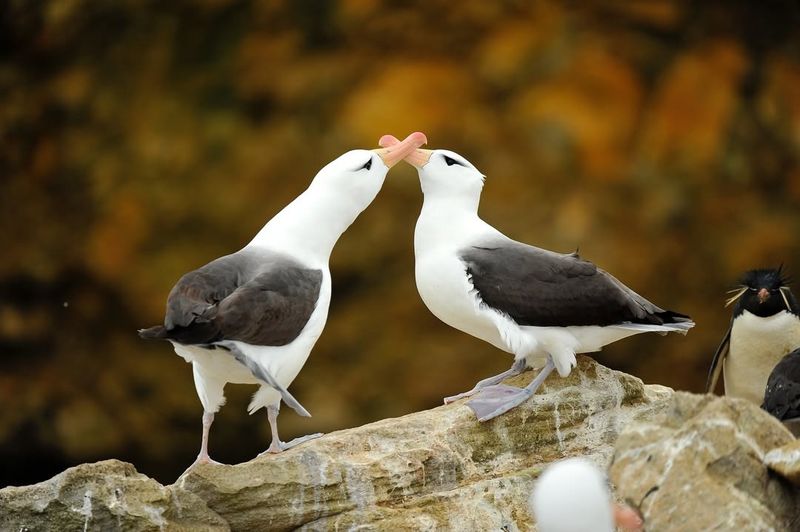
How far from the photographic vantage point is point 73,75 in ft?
49.4

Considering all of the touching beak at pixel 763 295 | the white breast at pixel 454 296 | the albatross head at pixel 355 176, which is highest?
the touching beak at pixel 763 295

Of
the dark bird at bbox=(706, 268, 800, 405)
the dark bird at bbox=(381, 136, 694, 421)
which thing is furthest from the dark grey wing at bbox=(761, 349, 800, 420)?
the dark bird at bbox=(706, 268, 800, 405)

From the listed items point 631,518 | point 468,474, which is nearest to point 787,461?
point 631,518

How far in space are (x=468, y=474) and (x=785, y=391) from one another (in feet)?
6.39

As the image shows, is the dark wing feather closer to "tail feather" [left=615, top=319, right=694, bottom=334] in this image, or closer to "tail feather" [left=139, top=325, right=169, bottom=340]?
"tail feather" [left=139, top=325, right=169, bottom=340]

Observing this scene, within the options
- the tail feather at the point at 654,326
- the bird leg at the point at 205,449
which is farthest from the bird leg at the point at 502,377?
the bird leg at the point at 205,449

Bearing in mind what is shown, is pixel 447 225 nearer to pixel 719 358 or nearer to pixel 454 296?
pixel 454 296

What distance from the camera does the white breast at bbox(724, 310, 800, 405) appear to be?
10.0 meters

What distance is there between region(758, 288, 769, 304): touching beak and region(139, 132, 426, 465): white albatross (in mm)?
→ 3004

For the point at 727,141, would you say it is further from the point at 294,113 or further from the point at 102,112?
the point at 102,112

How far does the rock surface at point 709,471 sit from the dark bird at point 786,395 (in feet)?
5.75

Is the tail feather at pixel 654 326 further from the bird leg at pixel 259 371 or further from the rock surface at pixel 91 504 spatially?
the rock surface at pixel 91 504

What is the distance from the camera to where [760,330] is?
32.9 ft

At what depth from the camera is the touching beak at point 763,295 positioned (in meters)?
9.88
